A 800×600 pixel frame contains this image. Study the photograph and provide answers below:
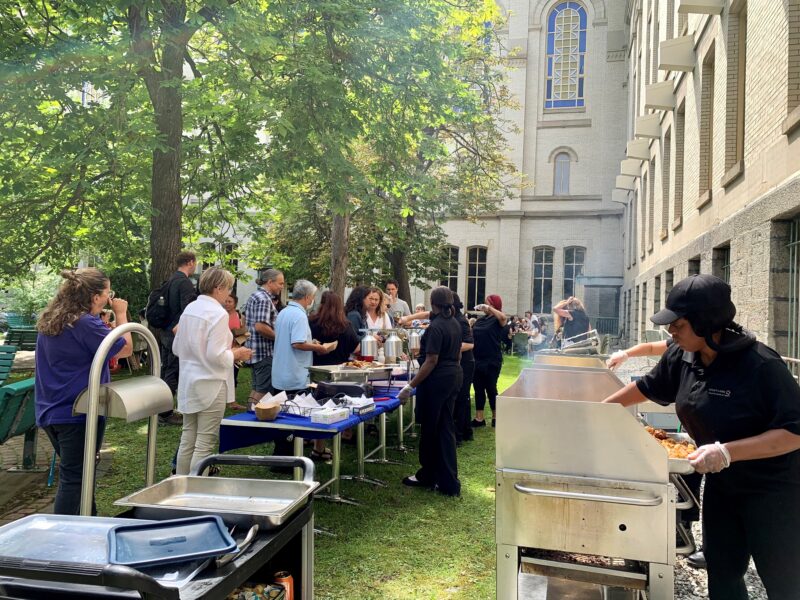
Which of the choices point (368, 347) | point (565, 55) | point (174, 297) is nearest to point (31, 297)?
point (174, 297)

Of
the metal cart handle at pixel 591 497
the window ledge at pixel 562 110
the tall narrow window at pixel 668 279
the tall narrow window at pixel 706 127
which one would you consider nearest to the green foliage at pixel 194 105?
the tall narrow window at pixel 706 127

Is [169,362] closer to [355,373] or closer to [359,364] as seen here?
[359,364]

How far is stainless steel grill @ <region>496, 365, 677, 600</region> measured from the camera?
9.08 feet

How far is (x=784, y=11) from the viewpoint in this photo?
6375 mm

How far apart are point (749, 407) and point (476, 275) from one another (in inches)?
1253

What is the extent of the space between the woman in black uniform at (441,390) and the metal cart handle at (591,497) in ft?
10.0

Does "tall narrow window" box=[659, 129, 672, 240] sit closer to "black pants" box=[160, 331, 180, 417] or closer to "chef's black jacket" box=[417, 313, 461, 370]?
"chef's black jacket" box=[417, 313, 461, 370]

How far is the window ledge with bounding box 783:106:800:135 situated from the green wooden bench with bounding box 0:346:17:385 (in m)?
9.45

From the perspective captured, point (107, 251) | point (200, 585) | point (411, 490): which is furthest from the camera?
point (107, 251)

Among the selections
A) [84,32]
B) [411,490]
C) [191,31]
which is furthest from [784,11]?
[84,32]

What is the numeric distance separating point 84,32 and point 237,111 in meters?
2.49

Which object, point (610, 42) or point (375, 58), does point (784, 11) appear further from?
point (610, 42)

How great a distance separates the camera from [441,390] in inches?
237

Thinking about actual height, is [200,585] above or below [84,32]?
below
